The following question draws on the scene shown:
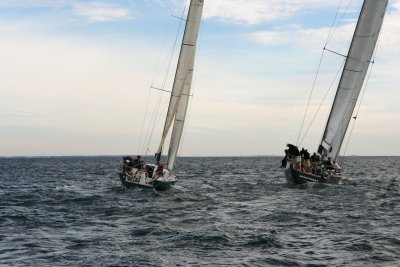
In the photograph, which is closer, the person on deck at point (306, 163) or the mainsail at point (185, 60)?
the mainsail at point (185, 60)

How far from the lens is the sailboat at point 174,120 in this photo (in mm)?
32594

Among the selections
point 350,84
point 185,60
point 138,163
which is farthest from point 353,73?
point 138,163

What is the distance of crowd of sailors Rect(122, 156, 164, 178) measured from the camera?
3247 centimetres

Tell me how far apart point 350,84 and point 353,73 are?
891 millimetres

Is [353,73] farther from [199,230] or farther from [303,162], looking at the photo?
[199,230]

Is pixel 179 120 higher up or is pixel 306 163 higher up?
pixel 179 120

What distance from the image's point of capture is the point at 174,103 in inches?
1341

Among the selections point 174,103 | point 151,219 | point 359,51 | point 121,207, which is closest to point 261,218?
point 151,219

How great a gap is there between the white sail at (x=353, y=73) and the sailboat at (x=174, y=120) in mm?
12446

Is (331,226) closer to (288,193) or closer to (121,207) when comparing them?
(121,207)

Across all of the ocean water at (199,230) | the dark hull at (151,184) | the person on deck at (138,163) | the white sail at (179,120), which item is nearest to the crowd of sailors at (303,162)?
the ocean water at (199,230)

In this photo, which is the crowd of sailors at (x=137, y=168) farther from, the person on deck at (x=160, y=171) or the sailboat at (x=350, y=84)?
the sailboat at (x=350, y=84)

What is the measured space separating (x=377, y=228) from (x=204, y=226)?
22.4ft

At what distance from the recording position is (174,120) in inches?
1374
